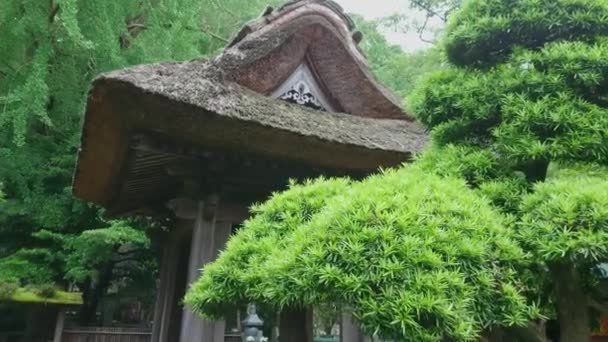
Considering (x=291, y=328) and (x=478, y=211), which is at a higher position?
(x=478, y=211)

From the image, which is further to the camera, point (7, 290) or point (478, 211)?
point (7, 290)

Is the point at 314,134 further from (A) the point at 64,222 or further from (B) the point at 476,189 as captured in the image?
(A) the point at 64,222

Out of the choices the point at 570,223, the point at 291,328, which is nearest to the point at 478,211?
the point at 570,223

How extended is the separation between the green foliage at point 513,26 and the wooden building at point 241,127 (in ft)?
5.04

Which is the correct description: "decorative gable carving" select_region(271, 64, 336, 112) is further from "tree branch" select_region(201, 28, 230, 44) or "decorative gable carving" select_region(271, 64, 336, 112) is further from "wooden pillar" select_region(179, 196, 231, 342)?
"tree branch" select_region(201, 28, 230, 44)

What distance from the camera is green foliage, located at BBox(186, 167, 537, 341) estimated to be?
1694mm

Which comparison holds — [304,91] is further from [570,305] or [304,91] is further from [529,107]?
[570,305]

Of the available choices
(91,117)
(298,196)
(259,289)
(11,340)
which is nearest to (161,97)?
(91,117)

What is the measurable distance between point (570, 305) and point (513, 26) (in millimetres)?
1641

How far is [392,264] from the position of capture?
1765 millimetres

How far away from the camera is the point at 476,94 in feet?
9.48

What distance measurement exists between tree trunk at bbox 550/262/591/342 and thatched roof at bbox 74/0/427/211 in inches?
91.1

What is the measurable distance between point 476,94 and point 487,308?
1.43 metres

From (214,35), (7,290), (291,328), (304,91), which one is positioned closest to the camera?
(291,328)
